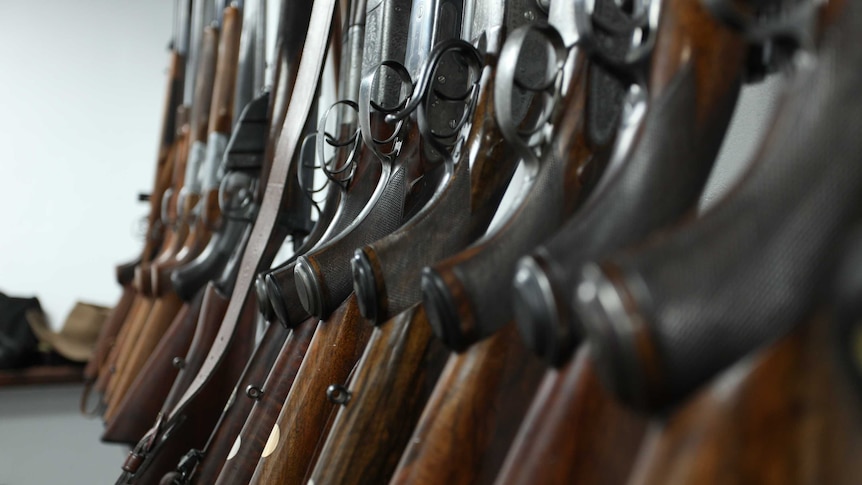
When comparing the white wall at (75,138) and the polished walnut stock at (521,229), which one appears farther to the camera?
the white wall at (75,138)

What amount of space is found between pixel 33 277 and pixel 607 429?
3832mm

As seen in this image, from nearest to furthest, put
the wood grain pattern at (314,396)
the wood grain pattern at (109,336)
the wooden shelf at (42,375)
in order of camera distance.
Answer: the wood grain pattern at (314,396), the wood grain pattern at (109,336), the wooden shelf at (42,375)

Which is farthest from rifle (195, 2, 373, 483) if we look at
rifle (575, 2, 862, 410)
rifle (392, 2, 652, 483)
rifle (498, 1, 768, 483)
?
rifle (575, 2, 862, 410)

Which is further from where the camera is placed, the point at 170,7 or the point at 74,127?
the point at 170,7

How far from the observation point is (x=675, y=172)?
0.51 metres

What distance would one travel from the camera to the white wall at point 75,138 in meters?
3.81

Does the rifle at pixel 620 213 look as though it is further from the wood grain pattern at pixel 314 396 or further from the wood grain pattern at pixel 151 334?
the wood grain pattern at pixel 151 334

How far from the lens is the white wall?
3814 millimetres

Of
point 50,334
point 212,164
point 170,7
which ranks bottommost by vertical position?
point 50,334

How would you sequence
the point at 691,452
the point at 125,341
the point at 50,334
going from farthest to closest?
the point at 50,334 → the point at 125,341 → the point at 691,452

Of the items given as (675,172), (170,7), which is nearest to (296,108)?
(675,172)

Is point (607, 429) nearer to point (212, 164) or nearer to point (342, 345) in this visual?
point (342, 345)

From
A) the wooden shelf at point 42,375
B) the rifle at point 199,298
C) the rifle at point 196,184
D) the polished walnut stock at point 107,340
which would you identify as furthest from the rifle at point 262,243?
the wooden shelf at point 42,375

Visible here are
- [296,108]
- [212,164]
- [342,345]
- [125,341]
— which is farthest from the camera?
[125,341]
